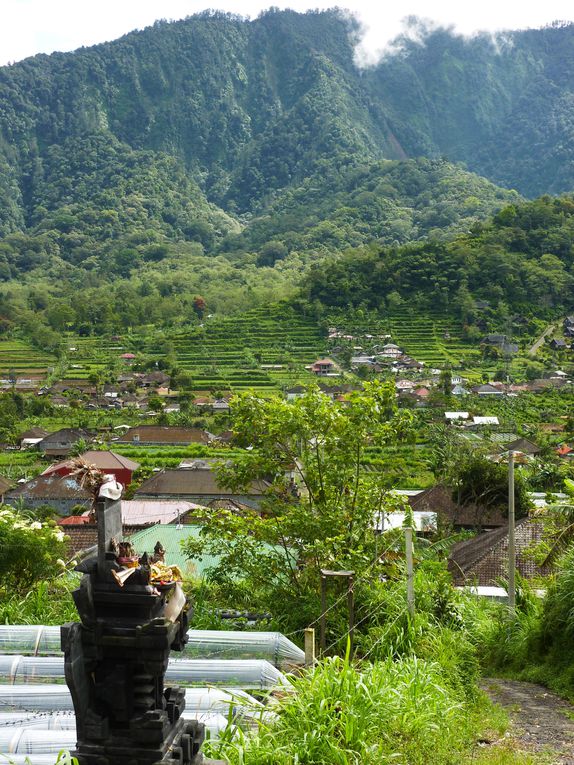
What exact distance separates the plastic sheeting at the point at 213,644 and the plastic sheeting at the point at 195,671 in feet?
0.85

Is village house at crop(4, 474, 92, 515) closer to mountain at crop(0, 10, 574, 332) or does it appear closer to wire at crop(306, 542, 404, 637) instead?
wire at crop(306, 542, 404, 637)

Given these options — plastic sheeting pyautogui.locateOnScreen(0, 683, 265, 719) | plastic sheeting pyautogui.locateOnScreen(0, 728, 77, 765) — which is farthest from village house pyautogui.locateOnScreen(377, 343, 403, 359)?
plastic sheeting pyautogui.locateOnScreen(0, 728, 77, 765)

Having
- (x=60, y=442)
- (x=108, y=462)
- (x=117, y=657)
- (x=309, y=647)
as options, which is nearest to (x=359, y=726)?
(x=309, y=647)

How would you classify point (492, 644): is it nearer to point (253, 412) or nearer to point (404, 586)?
point (404, 586)

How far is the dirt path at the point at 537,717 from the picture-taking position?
5.75 meters

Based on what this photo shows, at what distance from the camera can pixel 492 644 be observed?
8.79 m

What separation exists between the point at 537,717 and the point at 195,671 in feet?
8.67

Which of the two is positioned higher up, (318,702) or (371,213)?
(371,213)

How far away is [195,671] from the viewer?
6.73 metres

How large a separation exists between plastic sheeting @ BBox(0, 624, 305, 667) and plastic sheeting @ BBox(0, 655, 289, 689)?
258 mm

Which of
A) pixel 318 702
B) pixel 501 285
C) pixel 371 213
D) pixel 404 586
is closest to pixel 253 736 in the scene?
pixel 318 702

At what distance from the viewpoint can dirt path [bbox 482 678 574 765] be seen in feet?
18.9

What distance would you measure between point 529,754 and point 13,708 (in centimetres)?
373

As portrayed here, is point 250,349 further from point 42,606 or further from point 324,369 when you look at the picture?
point 42,606
